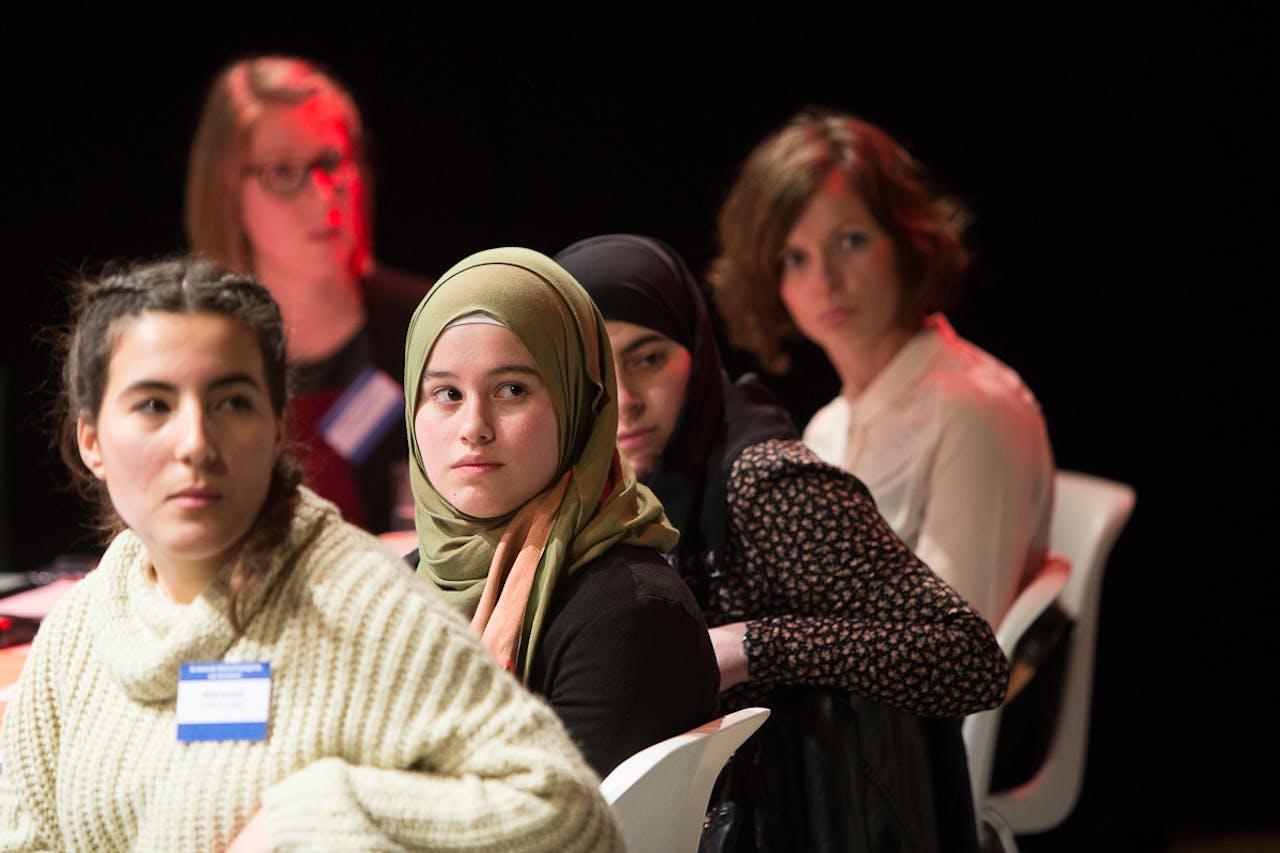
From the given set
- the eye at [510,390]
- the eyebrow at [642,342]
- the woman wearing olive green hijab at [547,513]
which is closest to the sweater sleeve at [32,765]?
the woman wearing olive green hijab at [547,513]

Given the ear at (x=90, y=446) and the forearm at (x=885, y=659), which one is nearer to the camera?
the ear at (x=90, y=446)

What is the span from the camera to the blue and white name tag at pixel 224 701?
3.94 feet

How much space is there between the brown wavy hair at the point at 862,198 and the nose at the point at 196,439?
7.38 feet

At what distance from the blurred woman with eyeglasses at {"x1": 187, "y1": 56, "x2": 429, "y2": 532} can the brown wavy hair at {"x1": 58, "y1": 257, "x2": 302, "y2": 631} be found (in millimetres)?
2706

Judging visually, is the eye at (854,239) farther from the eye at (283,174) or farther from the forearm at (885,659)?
the eye at (283,174)

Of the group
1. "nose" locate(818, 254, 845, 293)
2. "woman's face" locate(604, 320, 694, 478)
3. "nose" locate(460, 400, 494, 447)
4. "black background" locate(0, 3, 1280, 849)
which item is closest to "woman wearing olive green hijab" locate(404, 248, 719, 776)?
"nose" locate(460, 400, 494, 447)

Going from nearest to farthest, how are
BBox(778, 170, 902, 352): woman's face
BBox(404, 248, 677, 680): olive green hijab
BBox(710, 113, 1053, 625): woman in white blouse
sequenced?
BBox(404, 248, 677, 680): olive green hijab → BBox(710, 113, 1053, 625): woman in white blouse → BBox(778, 170, 902, 352): woman's face

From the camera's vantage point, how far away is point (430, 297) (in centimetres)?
180

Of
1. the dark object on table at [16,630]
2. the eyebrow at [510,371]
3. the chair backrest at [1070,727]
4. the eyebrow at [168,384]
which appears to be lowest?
the chair backrest at [1070,727]

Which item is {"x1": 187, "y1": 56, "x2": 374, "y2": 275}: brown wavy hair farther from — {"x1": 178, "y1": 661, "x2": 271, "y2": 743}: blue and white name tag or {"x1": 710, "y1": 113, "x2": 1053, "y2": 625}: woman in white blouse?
{"x1": 178, "y1": 661, "x2": 271, "y2": 743}: blue and white name tag

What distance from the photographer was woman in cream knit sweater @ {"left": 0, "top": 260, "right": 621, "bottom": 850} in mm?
1173

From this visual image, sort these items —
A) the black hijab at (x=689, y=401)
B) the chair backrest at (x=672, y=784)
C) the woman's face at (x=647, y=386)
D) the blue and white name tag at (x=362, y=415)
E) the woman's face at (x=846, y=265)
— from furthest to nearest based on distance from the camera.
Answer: the blue and white name tag at (x=362, y=415), the woman's face at (x=846, y=265), the woman's face at (x=647, y=386), the black hijab at (x=689, y=401), the chair backrest at (x=672, y=784)

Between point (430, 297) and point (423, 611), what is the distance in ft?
2.14

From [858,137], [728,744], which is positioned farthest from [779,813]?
[858,137]
